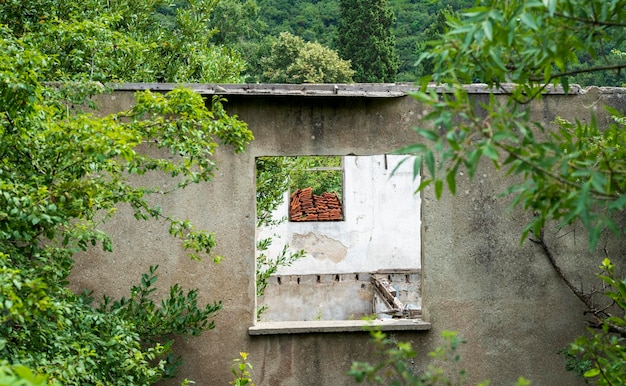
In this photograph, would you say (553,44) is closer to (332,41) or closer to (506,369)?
(506,369)

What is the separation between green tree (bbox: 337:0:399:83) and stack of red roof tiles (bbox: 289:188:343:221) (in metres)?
7.25

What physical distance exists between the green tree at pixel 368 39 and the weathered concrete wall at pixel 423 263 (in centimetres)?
1967

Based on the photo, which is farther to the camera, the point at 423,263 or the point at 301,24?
the point at 301,24

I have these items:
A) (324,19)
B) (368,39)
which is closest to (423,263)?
(368,39)

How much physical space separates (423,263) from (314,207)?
12922 mm

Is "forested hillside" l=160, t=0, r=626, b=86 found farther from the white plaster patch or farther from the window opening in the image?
the white plaster patch

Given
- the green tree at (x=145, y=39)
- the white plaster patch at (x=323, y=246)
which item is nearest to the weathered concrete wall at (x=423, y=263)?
the green tree at (x=145, y=39)

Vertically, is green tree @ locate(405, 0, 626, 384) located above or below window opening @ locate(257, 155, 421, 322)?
below

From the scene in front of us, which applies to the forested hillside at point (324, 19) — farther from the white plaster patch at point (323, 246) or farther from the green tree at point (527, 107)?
the green tree at point (527, 107)

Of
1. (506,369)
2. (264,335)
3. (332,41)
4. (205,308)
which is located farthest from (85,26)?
(332,41)

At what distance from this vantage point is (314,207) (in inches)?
757

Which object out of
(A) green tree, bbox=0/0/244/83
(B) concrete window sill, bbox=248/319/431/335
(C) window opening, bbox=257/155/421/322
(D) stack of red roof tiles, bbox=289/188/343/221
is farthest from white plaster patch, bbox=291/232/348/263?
(B) concrete window sill, bbox=248/319/431/335

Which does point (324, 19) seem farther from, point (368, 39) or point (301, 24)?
point (368, 39)

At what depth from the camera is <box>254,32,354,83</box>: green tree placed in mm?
25328
